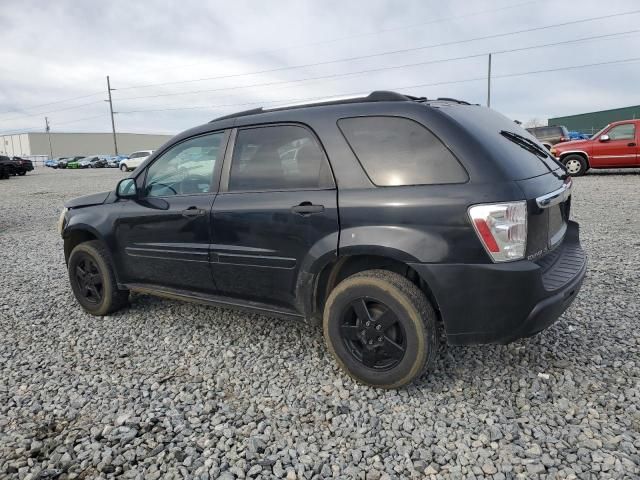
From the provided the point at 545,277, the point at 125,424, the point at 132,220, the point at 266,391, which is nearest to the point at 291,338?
the point at 266,391

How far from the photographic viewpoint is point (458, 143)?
256 cm

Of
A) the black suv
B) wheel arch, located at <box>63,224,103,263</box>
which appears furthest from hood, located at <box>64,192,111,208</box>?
the black suv

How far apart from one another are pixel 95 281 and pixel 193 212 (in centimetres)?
149

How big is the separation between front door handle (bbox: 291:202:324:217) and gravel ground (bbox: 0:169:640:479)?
109 centimetres

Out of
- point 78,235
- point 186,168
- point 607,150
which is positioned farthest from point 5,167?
point 607,150

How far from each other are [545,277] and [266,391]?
5.87 feet

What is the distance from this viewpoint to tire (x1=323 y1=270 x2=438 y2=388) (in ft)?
8.63

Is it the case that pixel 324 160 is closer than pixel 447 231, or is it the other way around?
pixel 447 231

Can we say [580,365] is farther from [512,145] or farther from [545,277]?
[512,145]

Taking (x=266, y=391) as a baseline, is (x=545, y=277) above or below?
above

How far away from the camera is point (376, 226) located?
104 inches

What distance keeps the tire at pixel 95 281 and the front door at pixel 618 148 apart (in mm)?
14977

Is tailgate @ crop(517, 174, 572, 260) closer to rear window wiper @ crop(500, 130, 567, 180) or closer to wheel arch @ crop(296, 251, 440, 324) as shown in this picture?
rear window wiper @ crop(500, 130, 567, 180)

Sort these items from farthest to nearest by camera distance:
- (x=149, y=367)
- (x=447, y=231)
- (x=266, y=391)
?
(x=149, y=367), (x=266, y=391), (x=447, y=231)
